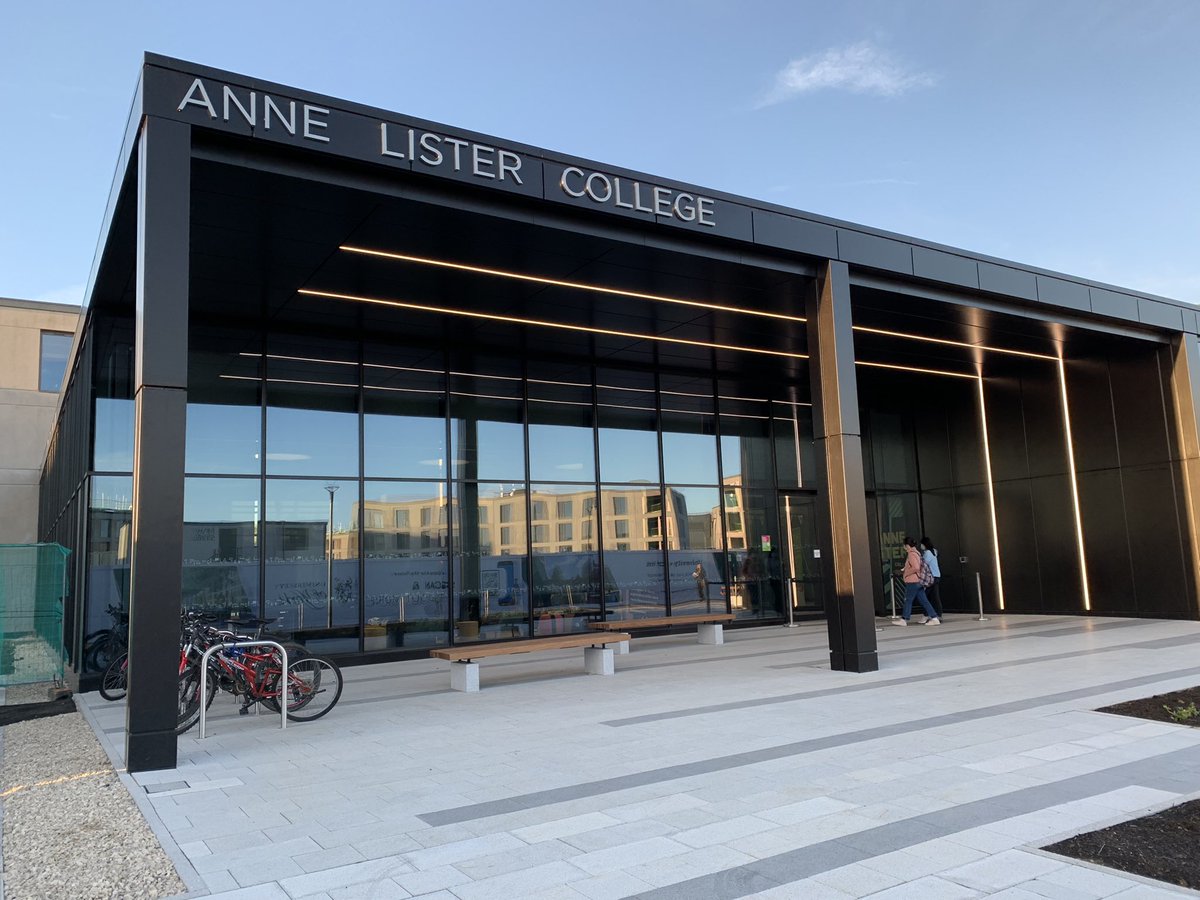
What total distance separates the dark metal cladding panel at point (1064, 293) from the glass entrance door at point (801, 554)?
6.93m

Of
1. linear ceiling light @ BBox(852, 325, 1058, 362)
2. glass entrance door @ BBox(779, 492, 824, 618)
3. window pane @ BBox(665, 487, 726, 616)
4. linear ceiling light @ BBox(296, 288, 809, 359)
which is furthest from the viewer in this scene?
glass entrance door @ BBox(779, 492, 824, 618)

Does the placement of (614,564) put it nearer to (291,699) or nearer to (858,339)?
(858,339)

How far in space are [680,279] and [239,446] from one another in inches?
275

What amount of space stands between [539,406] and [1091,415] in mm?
11172

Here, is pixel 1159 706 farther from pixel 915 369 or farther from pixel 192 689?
pixel 915 369

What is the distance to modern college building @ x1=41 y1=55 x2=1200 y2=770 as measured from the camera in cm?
802

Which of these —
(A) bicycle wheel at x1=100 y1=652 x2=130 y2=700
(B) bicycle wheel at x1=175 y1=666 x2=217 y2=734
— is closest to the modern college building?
(A) bicycle wheel at x1=100 y1=652 x2=130 y2=700

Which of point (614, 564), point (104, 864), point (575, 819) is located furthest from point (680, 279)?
point (104, 864)

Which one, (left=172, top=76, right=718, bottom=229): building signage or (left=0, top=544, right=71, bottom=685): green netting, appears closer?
(left=172, top=76, right=718, bottom=229): building signage

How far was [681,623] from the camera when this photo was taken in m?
14.6

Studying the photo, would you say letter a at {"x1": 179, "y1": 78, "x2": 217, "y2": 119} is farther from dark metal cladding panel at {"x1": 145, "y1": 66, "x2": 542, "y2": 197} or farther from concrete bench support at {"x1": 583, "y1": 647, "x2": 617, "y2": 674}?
concrete bench support at {"x1": 583, "y1": 647, "x2": 617, "y2": 674}

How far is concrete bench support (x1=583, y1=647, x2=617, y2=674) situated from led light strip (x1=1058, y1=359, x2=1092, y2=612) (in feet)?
37.6

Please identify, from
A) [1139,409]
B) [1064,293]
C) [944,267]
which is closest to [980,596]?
[1139,409]

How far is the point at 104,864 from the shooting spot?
461 cm
